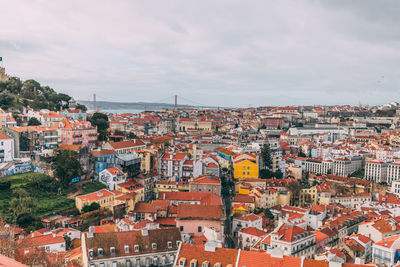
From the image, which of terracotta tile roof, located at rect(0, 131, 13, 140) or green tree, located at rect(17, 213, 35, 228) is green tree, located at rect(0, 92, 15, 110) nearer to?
terracotta tile roof, located at rect(0, 131, 13, 140)

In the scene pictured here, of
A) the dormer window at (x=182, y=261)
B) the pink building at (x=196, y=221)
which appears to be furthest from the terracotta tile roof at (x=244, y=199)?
the dormer window at (x=182, y=261)

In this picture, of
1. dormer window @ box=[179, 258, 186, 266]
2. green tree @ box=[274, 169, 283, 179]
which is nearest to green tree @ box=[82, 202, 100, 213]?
dormer window @ box=[179, 258, 186, 266]

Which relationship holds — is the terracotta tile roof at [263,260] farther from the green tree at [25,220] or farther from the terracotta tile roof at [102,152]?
the terracotta tile roof at [102,152]

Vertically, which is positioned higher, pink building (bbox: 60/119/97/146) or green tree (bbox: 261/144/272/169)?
pink building (bbox: 60/119/97/146)

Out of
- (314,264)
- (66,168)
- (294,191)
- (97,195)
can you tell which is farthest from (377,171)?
(314,264)

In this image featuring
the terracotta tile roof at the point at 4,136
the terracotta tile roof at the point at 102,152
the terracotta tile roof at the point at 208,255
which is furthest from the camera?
the terracotta tile roof at the point at 102,152
